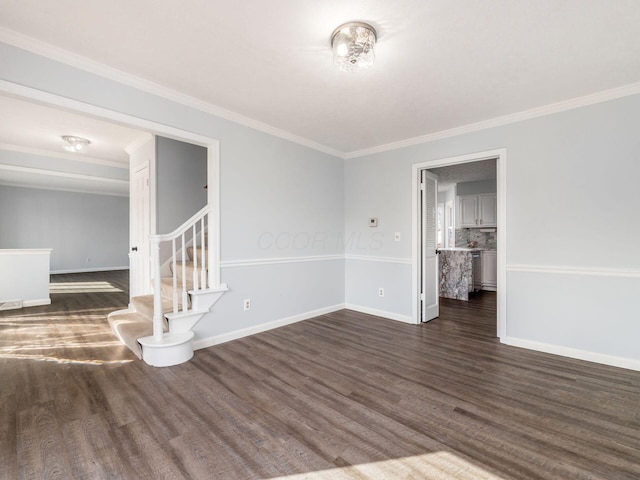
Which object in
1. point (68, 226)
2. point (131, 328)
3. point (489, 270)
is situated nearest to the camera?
point (131, 328)

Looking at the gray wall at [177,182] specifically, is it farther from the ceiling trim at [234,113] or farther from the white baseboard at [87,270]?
the white baseboard at [87,270]

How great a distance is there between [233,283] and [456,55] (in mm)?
3010

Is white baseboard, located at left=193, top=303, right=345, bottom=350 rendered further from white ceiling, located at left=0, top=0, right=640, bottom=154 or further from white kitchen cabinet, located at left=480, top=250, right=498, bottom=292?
white kitchen cabinet, located at left=480, top=250, right=498, bottom=292

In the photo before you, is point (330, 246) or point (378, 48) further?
point (330, 246)

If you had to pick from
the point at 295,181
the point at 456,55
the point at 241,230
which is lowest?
the point at 241,230

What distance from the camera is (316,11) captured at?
1.80m

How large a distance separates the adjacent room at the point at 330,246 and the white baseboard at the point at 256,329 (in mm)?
25

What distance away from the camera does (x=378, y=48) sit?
2.15 m

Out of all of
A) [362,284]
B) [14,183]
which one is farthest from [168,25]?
[14,183]

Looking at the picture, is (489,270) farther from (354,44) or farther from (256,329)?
(354,44)

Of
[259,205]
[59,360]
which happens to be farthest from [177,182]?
[59,360]

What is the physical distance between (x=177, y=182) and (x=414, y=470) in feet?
14.1

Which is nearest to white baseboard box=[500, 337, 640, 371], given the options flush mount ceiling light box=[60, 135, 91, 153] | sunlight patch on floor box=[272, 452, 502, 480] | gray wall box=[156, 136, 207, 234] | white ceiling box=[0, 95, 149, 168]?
sunlight patch on floor box=[272, 452, 502, 480]

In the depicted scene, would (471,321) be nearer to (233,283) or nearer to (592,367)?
(592,367)
